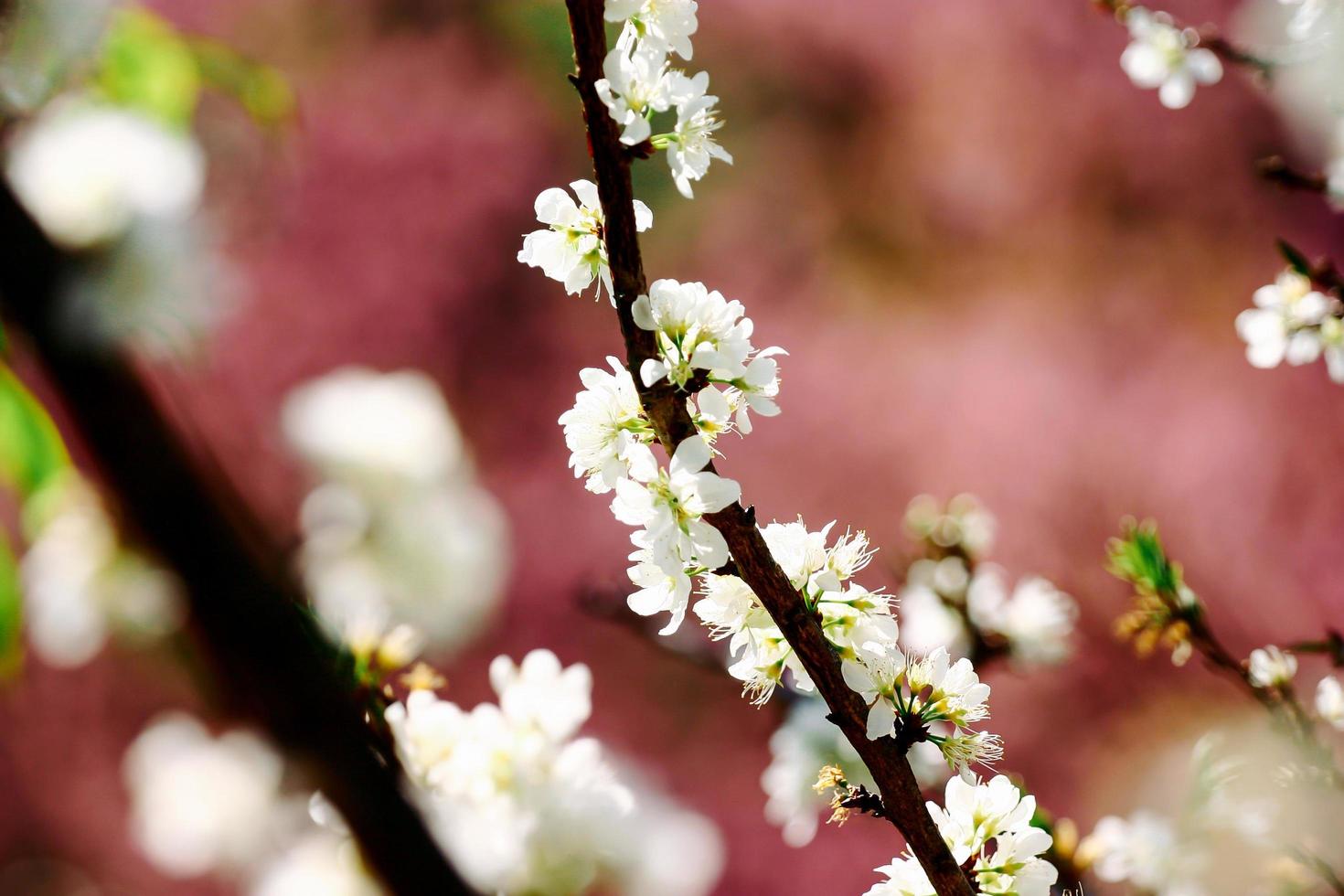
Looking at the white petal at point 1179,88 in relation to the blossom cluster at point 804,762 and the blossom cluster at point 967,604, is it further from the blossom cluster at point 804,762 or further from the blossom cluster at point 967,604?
the blossom cluster at point 804,762

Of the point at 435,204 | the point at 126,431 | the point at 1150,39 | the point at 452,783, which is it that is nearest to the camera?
the point at 126,431

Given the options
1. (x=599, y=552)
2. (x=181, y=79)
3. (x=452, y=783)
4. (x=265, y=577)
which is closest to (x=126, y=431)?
(x=265, y=577)

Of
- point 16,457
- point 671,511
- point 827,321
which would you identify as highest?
point 827,321

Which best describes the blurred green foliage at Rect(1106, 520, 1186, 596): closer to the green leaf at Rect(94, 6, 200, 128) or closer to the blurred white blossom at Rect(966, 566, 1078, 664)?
the blurred white blossom at Rect(966, 566, 1078, 664)

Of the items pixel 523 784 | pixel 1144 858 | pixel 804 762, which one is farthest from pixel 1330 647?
pixel 523 784

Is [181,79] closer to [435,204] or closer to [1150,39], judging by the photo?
[1150,39]

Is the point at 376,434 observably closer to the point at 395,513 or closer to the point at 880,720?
the point at 395,513
